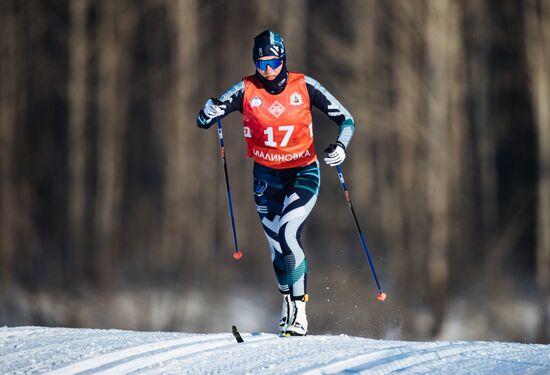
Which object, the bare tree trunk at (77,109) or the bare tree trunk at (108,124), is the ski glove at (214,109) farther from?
the bare tree trunk at (108,124)

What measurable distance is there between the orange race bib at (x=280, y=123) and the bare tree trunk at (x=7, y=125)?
46.3ft

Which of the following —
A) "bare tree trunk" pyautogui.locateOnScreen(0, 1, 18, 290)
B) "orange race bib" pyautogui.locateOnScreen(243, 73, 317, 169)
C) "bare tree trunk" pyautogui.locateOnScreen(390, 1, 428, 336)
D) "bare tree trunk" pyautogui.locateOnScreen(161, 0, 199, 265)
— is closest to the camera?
"orange race bib" pyautogui.locateOnScreen(243, 73, 317, 169)

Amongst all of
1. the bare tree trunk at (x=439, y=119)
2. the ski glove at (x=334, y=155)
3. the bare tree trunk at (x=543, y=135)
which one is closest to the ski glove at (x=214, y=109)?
the ski glove at (x=334, y=155)

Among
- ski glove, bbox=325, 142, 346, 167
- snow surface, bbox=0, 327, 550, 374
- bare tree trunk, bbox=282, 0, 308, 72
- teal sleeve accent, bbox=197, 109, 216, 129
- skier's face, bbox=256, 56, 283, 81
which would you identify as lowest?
snow surface, bbox=0, 327, 550, 374

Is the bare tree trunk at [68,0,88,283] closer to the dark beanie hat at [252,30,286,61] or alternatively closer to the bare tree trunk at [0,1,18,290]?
the bare tree trunk at [0,1,18,290]

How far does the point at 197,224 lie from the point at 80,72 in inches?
177

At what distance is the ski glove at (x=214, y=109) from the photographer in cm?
625

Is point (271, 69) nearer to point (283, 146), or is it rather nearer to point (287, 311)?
point (283, 146)

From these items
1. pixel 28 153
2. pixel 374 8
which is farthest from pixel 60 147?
pixel 374 8

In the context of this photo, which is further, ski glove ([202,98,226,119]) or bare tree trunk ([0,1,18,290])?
bare tree trunk ([0,1,18,290])

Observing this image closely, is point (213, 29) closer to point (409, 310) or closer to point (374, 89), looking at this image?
point (374, 89)

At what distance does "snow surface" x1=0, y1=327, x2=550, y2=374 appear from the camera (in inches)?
184

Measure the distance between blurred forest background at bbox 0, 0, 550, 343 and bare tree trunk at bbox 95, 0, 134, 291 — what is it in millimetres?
49

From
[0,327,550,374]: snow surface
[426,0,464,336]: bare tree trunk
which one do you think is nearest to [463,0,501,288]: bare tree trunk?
[426,0,464,336]: bare tree trunk
